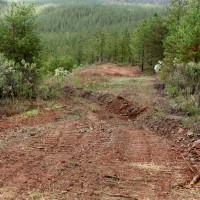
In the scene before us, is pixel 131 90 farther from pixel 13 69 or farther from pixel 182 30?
pixel 13 69

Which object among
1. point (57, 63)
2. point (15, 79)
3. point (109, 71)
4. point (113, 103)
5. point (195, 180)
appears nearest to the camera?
point (195, 180)

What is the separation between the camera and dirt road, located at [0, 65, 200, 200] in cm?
1172

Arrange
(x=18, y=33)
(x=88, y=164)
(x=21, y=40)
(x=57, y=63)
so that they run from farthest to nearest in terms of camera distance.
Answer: (x=57, y=63), (x=18, y=33), (x=21, y=40), (x=88, y=164)

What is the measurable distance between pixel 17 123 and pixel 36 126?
1.63 metres

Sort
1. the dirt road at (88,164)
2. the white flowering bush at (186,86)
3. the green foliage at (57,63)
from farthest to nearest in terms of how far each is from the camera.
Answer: the green foliage at (57,63) → the white flowering bush at (186,86) → the dirt road at (88,164)

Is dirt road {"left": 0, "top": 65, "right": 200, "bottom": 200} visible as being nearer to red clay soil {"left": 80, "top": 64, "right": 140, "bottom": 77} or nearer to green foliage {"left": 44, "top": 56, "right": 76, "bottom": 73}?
red clay soil {"left": 80, "top": 64, "right": 140, "bottom": 77}

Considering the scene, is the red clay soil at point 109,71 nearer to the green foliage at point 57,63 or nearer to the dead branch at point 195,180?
the dead branch at point 195,180

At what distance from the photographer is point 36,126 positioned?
69.7 ft

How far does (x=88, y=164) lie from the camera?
46.6ft

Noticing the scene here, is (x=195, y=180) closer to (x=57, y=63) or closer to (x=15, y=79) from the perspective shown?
(x=15, y=79)

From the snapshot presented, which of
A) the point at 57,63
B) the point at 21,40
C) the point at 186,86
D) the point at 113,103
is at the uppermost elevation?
the point at 21,40

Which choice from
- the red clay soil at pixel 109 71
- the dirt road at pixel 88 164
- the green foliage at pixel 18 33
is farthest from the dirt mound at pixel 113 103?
the red clay soil at pixel 109 71

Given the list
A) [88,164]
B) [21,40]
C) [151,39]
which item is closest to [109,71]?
[151,39]

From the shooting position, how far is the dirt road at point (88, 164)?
11719 millimetres
